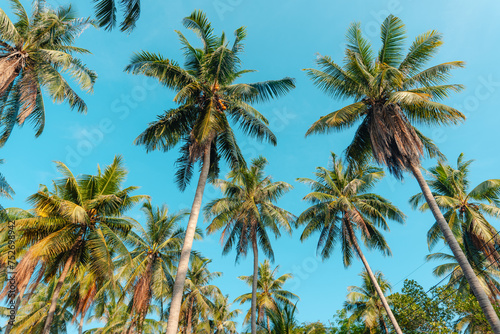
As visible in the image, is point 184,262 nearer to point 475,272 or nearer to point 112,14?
point 112,14

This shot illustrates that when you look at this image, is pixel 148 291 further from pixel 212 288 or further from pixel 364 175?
pixel 364 175

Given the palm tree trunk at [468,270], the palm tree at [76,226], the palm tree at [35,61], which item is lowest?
the palm tree trunk at [468,270]

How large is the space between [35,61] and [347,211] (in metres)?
18.3

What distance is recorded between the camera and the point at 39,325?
59.1 feet

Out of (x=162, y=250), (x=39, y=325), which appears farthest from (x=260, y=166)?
(x=39, y=325)

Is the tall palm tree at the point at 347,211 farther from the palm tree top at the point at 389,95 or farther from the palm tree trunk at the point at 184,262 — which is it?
the palm tree trunk at the point at 184,262

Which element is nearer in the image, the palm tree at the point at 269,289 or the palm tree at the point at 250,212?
the palm tree at the point at 250,212

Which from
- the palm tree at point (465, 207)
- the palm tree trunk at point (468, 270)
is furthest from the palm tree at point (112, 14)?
the palm tree at point (465, 207)

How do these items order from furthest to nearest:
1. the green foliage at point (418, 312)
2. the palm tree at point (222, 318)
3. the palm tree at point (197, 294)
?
the palm tree at point (222, 318), the palm tree at point (197, 294), the green foliage at point (418, 312)

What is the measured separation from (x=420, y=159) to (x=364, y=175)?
29.5 feet

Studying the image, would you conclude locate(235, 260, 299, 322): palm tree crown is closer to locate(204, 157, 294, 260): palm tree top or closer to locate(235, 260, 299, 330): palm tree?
locate(235, 260, 299, 330): palm tree

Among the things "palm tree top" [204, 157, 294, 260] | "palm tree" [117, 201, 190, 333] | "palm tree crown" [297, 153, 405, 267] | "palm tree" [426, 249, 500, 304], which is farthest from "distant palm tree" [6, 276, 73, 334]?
"palm tree" [426, 249, 500, 304]

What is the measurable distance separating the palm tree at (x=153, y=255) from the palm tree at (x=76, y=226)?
114 inches

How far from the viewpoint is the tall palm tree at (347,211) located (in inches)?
762
